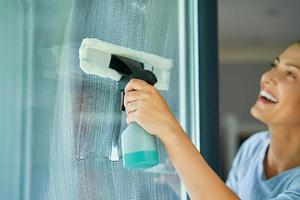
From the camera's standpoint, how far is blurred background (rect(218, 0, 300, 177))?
144 inches

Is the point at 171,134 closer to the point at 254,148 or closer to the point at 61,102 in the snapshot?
the point at 61,102

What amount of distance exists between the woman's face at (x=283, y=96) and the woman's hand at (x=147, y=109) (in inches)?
16.0

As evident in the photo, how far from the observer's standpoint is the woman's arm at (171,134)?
70cm

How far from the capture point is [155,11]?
0.81m

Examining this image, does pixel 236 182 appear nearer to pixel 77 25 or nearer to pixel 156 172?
pixel 156 172

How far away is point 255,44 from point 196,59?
155 inches

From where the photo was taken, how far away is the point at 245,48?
4785 millimetres

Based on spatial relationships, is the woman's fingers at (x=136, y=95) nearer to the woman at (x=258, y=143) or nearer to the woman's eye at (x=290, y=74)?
the woman at (x=258, y=143)

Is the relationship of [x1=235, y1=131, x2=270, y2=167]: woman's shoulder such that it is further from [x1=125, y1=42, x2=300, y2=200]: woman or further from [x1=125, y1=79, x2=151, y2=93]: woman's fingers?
[x1=125, y1=79, x2=151, y2=93]: woman's fingers

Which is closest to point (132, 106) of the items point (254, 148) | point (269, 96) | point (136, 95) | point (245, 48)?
point (136, 95)

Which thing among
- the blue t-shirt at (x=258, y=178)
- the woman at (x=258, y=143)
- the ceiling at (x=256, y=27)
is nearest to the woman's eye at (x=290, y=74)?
the woman at (x=258, y=143)

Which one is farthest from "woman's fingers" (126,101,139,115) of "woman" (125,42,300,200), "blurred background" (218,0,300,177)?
"blurred background" (218,0,300,177)

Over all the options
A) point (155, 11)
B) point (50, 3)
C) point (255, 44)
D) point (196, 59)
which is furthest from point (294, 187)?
point (255, 44)

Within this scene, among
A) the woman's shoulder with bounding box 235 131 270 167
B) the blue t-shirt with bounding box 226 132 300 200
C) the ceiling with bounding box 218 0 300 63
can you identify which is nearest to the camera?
the blue t-shirt with bounding box 226 132 300 200
